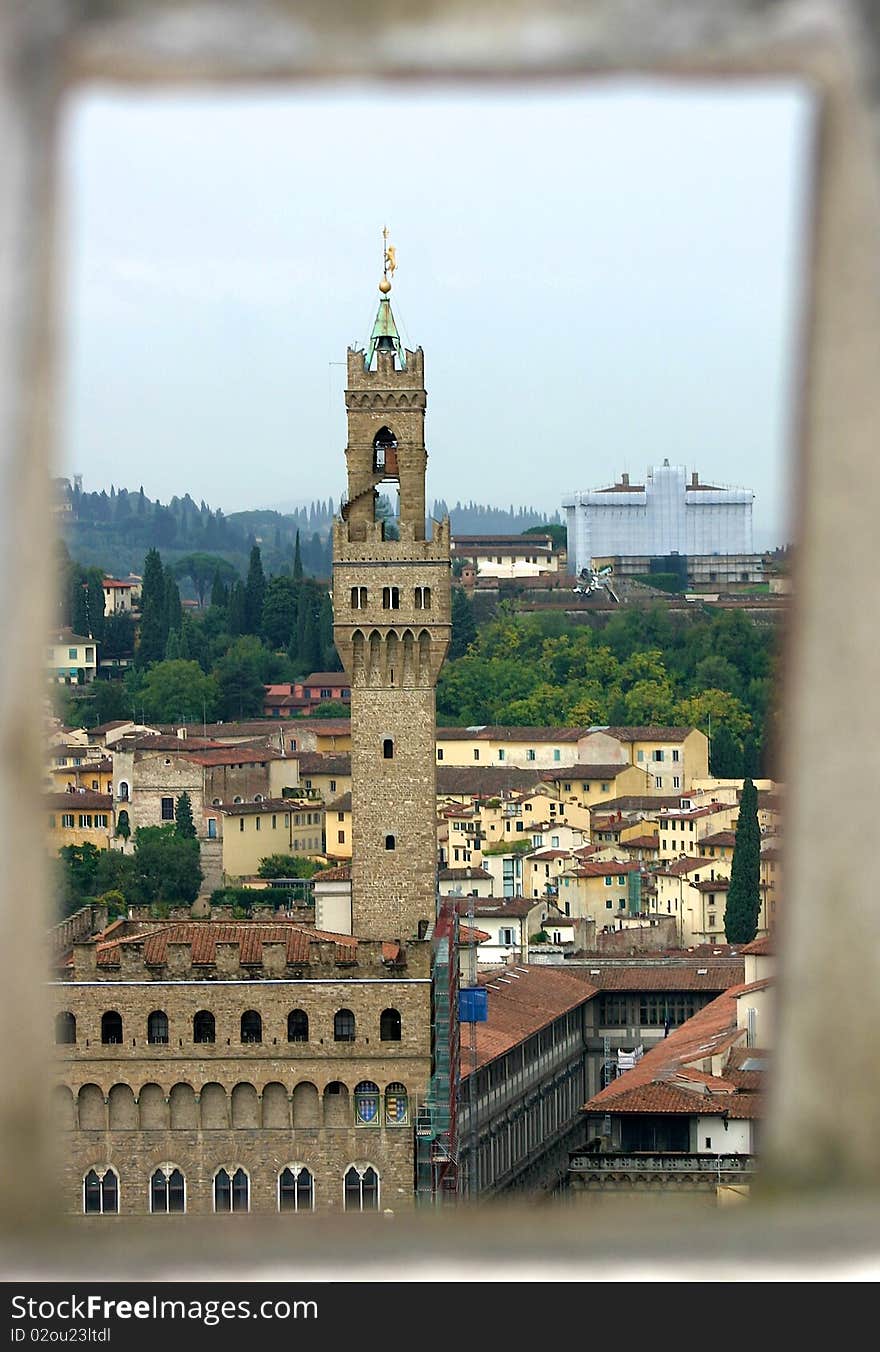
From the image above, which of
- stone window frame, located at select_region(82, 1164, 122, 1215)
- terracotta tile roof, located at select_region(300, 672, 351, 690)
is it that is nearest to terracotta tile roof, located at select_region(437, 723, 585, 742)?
terracotta tile roof, located at select_region(300, 672, 351, 690)

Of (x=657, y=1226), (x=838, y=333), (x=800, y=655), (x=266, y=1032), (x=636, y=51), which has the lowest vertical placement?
(x=266, y=1032)

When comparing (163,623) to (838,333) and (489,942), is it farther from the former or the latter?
(838,333)

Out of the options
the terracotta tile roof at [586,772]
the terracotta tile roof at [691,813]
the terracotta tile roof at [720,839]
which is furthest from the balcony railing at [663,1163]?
the terracotta tile roof at [586,772]

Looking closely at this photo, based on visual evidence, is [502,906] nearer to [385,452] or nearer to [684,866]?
[684,866]

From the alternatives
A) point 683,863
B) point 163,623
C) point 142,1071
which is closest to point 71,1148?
point 142,1071

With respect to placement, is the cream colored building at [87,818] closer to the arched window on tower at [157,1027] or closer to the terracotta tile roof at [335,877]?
the terracotta tile roof at [335,877]

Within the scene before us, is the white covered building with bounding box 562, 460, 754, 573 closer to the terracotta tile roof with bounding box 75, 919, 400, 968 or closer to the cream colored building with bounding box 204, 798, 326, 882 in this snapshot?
the cream colored building with bounding box 204, 798, 326, 882
